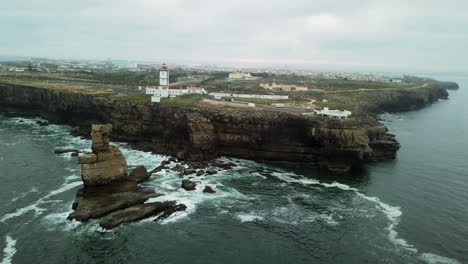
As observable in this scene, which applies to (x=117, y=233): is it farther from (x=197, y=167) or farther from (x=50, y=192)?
(x=197, y=167)

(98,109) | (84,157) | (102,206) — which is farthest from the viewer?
(98,109)

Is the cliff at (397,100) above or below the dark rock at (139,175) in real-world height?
above

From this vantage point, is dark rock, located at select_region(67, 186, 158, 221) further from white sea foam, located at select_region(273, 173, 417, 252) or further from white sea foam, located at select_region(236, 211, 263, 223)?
white sea foam, located at select_region(273, 173, 417, 252)

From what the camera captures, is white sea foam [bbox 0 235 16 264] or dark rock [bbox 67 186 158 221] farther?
dark rock [bbox 67 186 158 221]

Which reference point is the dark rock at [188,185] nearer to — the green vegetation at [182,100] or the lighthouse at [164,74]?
the green vegetation at [182,100]

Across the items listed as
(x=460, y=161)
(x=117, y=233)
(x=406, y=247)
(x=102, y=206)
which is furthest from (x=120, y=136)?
(x=460, y=161)

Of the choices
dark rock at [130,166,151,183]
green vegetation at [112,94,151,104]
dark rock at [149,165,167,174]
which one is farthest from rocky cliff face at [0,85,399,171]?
dark rock at [130,166,151,183]

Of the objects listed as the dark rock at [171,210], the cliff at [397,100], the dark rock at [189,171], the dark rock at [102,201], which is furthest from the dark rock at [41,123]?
the cliff at [397,100]
